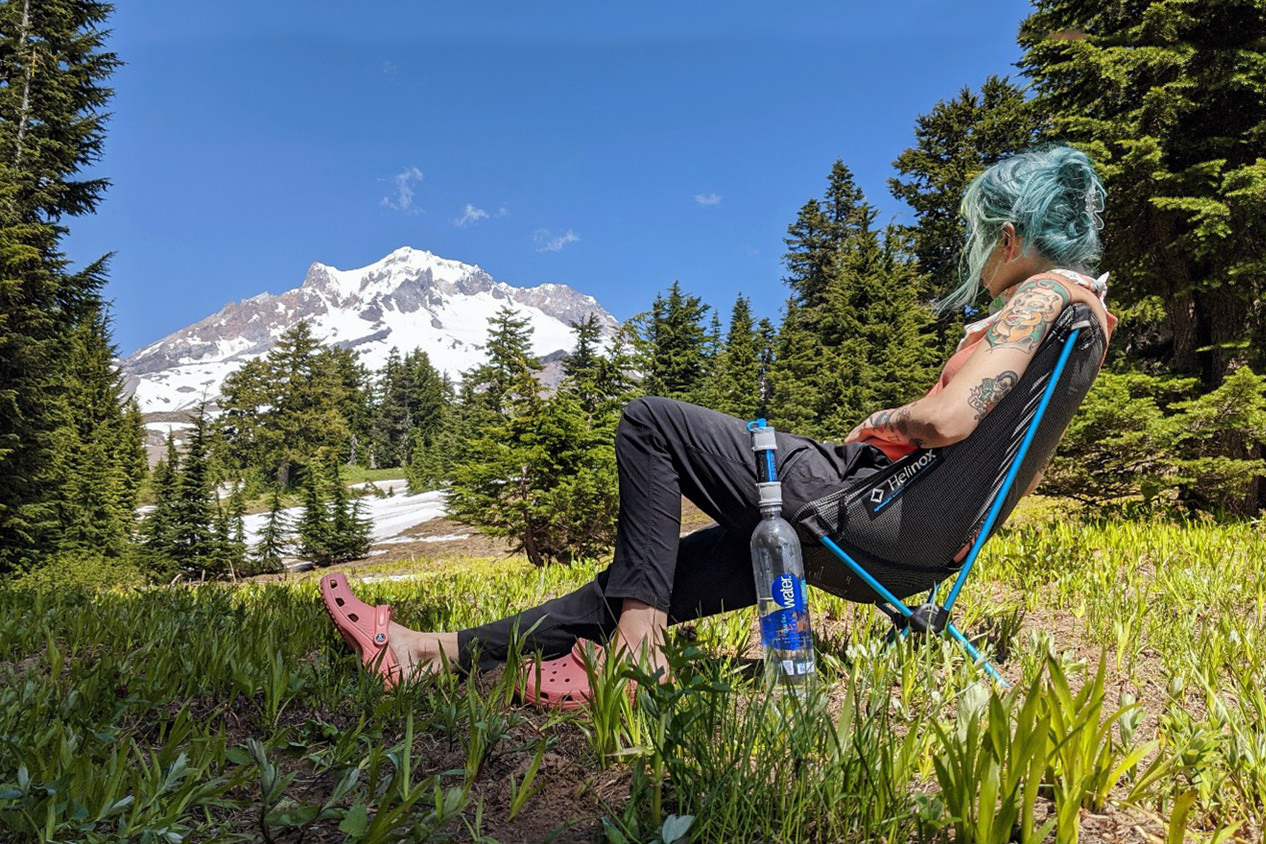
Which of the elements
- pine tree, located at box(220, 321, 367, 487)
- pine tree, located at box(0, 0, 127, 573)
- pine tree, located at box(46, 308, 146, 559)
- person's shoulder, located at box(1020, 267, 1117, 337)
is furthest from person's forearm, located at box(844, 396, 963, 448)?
pine tree, located at box(220, 321, 367, 487)

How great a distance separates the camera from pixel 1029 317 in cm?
198

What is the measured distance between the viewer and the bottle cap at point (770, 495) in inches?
76.4

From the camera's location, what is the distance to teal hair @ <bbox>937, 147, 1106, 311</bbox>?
2168 millimetres

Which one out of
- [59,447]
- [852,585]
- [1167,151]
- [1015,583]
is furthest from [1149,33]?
[59,447]

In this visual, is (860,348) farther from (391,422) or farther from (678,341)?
(391,422)

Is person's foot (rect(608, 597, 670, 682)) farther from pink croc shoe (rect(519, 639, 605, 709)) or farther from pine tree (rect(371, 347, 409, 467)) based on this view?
pine tree (rect(371, 347, 409, 467))

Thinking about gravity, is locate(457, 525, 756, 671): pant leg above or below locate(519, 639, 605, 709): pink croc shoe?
above

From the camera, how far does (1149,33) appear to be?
6625 mm

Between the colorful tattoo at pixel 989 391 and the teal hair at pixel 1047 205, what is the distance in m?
0.54

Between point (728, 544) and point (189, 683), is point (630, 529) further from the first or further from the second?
point (189, 683)

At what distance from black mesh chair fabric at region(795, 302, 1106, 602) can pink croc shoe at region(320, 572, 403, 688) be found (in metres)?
1.35

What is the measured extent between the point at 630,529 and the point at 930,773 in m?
0.99

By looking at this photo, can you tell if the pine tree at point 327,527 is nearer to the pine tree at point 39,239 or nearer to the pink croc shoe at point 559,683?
the pine tree at point 39,239

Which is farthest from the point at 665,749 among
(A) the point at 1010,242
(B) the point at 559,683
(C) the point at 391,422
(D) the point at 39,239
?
(C) the point at 391,422
